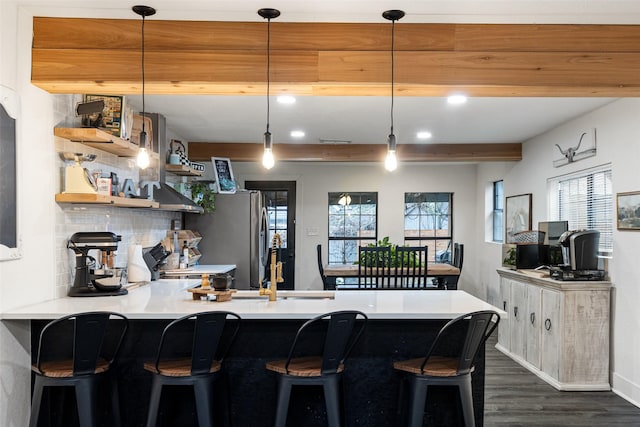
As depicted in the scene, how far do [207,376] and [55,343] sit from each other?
40.3 inches

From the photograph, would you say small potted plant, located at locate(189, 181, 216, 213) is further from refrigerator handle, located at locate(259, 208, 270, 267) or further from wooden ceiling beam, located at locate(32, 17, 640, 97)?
wooden ceiling beam, located at locate(32, 17, 640, 97)

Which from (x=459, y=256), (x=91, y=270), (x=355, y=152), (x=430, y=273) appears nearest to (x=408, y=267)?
(x=430, y=273)

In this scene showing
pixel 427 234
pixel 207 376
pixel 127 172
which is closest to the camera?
pixel 207 376

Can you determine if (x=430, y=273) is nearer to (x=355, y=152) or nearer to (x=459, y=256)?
(x=459, y=256)

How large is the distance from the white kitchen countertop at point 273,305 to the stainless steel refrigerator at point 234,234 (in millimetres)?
2277

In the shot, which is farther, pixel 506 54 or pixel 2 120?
pixel 506 54

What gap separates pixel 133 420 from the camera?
2867 mm

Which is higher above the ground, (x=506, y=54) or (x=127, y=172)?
(x=506, y=54)

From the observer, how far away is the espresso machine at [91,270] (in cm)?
324

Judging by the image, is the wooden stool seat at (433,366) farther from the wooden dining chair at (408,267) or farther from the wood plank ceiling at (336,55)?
the wooden dining chair at (408,267)

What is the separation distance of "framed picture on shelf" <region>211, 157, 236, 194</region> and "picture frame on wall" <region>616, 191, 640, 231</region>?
3.90 metres

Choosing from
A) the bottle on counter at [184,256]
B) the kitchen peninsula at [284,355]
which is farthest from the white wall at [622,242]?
the bottle on counter at [184,256]

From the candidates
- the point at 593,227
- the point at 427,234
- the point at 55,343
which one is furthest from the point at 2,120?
the point at 427,234

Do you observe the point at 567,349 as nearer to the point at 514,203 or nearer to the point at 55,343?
the point at 514,203
